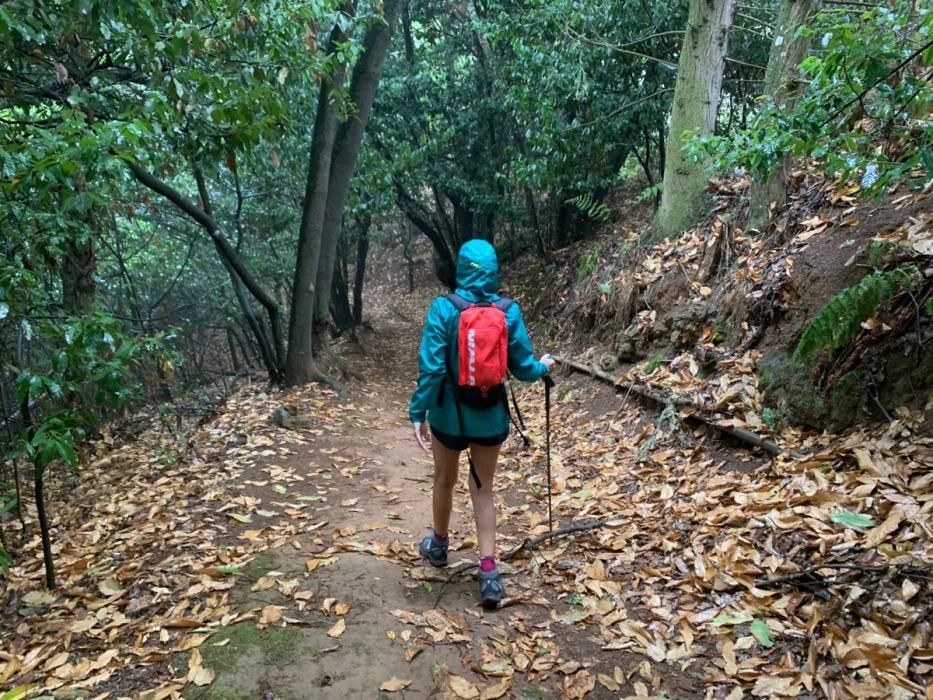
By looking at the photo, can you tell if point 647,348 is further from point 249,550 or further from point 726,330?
point 249,550

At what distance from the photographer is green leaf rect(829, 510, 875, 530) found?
10.4 ft

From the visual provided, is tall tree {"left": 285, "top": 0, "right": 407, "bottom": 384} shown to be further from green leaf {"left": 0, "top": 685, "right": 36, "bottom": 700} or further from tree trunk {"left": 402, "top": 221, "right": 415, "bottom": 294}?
tree trunk {"left": 402, "top": 221, "right": 415, "bottom": 294}

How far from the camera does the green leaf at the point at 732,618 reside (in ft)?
9.83

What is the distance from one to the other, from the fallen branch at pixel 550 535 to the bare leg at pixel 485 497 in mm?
629

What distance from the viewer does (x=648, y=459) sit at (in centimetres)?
505

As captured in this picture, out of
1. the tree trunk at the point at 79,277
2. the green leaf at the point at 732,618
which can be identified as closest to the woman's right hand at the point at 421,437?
the green leaf at the point at 732,618

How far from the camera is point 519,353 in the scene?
341 centimetres

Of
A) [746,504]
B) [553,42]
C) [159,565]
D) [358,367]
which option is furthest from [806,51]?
[358,367]

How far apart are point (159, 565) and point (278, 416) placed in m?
3.67

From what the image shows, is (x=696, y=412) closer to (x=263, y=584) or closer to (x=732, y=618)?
(x=732, y=618)

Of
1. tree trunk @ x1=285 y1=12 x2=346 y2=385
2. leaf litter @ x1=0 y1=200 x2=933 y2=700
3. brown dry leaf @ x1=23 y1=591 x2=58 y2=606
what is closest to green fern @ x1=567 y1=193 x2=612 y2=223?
tree trunk @ x1=285 y1=12 x2=346 y2=385

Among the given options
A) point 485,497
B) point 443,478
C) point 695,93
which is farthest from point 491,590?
point 695,93

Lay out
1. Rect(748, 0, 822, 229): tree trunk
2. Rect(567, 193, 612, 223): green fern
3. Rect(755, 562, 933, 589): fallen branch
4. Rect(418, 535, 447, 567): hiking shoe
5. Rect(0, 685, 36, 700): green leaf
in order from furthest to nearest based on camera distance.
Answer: Rect(567, 193, 612, 223): green fern < Rect(748, 0, 822, 229): tree trunk < Rect(418, 535, 447, 567): hiking shoe < Rect(755, 562, 933, 589): fallen branch < Rect(0, 685, 36, 700): green leaf

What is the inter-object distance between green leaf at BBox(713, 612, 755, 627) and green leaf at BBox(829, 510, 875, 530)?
719 millimetres
